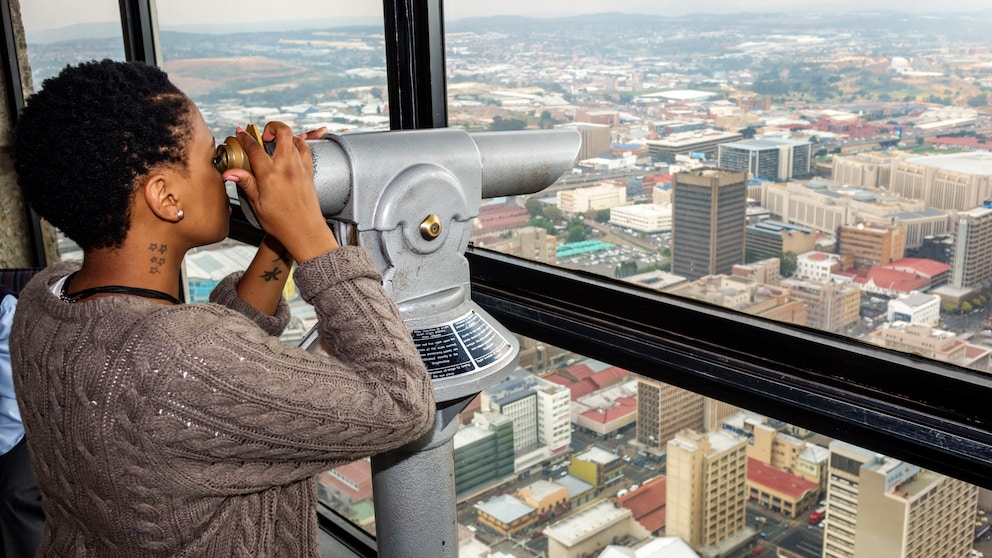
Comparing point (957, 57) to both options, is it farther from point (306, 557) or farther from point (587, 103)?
point (306, 557)

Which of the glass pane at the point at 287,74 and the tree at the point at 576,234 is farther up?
the glass pane at the point at 287,74

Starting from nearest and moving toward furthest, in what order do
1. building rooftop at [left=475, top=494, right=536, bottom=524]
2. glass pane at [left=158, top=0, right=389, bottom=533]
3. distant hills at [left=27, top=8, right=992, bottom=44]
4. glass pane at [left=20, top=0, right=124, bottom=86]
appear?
distant hills at [left=27, top=8, right=992, bottom=44], building rooftop at [left=475, top=494, right=536, bottom=524], glass pane at [left=158, top=0, right=389, bottom=533], glass pane at [left=20, top=0, right=124, bottom=86]

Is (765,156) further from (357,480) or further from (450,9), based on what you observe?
(357,480)

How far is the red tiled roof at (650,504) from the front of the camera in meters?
1.53

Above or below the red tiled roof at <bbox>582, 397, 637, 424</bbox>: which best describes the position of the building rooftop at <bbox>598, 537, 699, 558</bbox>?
below

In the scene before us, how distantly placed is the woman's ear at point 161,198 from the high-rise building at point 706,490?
92cm

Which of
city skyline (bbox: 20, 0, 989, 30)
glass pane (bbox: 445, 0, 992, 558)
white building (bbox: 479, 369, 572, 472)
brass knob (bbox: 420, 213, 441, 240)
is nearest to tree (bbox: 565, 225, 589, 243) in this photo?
glass pane (bbox: 445, 0, 992, 558)

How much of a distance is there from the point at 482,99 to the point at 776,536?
3.20 feet

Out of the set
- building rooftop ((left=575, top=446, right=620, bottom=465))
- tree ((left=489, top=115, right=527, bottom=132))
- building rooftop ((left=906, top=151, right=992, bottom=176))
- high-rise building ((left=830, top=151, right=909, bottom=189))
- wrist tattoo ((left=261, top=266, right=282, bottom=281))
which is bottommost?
building rooftop ((left=575, top=446, right=620, bottom=465))

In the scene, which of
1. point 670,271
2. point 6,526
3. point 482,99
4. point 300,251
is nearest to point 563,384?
point 670,271

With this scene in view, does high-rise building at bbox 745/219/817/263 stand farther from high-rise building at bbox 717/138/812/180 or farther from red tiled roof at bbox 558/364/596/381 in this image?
red tiled roof at bbox 558/364/596/381

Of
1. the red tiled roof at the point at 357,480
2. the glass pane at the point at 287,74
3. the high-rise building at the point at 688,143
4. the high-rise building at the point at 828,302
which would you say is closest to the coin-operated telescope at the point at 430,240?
the high-rise building at the point at 688,143

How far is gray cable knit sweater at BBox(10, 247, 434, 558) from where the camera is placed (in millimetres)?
893

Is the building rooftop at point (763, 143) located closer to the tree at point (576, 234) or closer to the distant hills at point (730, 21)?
the distant hills at point (730, 21)
